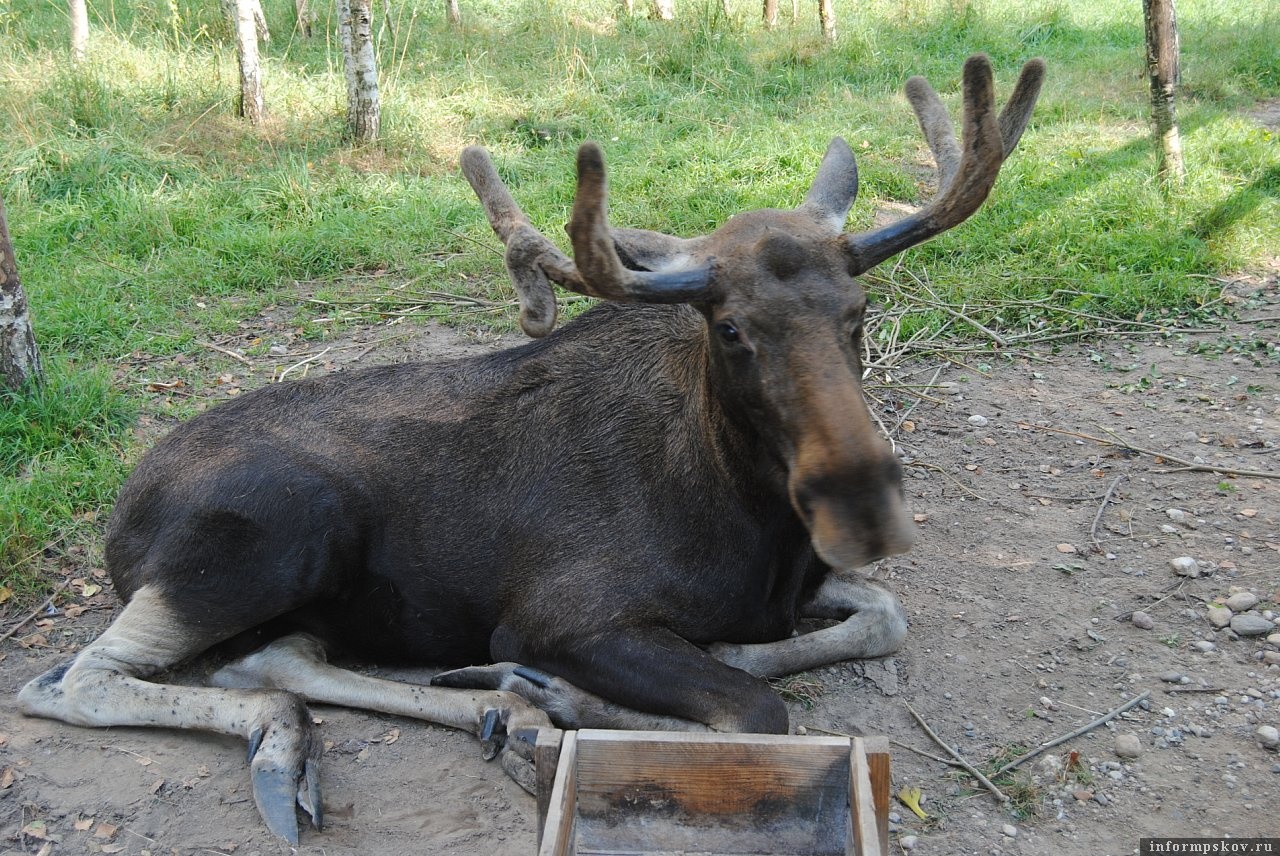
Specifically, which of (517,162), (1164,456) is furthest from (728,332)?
(517,162)

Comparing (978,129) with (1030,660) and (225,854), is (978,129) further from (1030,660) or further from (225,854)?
(225,854)

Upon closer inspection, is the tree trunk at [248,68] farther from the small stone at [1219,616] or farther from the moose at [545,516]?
the small stone at [1219,616]

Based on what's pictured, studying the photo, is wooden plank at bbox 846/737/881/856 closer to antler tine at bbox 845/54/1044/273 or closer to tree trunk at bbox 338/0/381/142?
antler tine at bbox 845/54/1044/273

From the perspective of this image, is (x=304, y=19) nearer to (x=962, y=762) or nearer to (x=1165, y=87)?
(x=1165, y=87)

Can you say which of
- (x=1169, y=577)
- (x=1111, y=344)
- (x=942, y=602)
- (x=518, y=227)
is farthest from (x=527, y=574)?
(x=1111, y=344)

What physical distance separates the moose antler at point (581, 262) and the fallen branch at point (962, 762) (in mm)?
1901

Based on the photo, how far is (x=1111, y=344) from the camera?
745cm

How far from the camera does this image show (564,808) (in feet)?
9.11

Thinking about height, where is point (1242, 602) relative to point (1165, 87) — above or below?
below

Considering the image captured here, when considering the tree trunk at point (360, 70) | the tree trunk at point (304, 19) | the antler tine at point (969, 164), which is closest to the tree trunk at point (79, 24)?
the tree trunk at point (304, 19)

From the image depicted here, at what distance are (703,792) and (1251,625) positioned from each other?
116 inches

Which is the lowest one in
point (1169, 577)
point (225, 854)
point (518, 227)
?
point (225, 854)

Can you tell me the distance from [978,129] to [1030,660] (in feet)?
7.32

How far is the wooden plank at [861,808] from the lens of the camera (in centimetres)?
262
